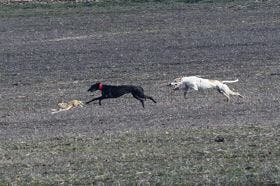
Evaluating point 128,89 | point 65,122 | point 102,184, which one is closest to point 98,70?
point 128,89

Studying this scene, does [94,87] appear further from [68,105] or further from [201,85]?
[201,85]

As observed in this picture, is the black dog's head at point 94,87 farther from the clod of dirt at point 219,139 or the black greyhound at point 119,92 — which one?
the clod of dirt at point 219,139

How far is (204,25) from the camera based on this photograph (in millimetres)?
36625

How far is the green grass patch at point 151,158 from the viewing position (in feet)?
49.0

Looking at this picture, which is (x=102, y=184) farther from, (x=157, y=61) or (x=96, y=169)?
(x=157, y=61)

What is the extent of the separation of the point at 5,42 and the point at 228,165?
65.7 ft

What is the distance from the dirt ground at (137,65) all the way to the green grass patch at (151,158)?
1.06 m

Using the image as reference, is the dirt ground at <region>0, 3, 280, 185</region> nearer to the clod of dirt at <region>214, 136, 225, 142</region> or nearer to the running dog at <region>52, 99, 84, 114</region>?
the running dog at <region>52, 99, 84, 114</region>

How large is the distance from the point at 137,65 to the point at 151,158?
44.0 feet

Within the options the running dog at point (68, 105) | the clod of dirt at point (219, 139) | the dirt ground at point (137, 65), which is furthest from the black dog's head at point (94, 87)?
the clod of dirt at point (219, 139)

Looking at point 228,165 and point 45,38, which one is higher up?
point 228,165

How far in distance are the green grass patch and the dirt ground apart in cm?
106

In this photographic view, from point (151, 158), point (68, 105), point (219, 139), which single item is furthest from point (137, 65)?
point (151, 158)

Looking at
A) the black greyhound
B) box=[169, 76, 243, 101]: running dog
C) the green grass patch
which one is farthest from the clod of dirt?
box=[169, 76, 243, 101]: running dog
